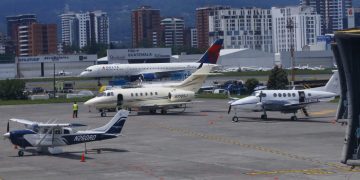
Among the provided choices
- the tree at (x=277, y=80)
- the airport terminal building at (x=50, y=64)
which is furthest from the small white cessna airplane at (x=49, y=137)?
the airport terminal building at (x=50, y=64)

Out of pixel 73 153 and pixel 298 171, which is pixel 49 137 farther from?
pixel 298 171

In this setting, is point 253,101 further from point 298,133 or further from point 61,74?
point 61,74

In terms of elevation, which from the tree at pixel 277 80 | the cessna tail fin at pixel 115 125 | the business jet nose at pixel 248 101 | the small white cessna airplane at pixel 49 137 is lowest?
the small white cessna airplane at pixel 49 137

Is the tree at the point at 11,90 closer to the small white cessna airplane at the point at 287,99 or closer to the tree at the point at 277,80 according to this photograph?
the tree at the point at 277,80

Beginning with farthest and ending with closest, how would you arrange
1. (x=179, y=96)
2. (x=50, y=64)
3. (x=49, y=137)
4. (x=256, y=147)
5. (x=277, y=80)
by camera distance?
(x=50, y=64), (x=277, y=80), (x=179, y=96), (x=256, y=147), (x=49, y=137)

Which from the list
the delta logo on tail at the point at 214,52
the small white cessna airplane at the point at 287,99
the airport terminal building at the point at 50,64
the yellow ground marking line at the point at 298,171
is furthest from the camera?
the airport terminal building at the point at 50,64

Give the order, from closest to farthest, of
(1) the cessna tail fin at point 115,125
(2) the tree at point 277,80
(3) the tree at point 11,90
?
(1) the cessna tail fin at point 115,125, (2) the tree at point 277,80, (3) the tree at point 11,90

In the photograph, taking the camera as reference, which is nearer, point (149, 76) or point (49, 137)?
point (49, 137)

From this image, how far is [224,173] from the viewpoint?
28.8 meters

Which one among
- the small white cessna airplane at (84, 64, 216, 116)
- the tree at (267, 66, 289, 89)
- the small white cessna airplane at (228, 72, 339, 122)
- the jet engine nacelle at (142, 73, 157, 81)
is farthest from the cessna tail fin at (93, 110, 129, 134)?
the jet engine nacelle at (142, 73, 157, 81)

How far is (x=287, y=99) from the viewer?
170 feet

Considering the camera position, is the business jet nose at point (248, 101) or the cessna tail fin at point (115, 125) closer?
the cessna tail fin at point (115, 125)

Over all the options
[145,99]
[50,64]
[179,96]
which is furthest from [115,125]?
[50,64]

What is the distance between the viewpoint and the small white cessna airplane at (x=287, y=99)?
51281 millimetres
